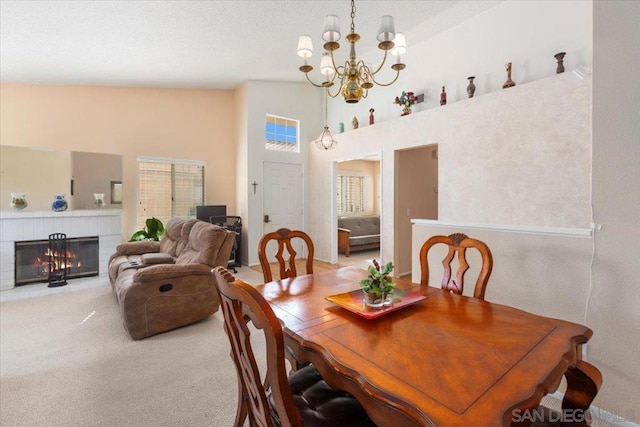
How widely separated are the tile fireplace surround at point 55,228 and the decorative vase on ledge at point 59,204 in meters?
0.10

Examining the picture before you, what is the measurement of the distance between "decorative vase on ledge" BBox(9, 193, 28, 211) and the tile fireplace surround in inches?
5.1

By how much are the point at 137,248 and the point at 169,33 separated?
2.99 m

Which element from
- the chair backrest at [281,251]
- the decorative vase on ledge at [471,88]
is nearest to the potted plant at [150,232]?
the chair backrest at [281,251]

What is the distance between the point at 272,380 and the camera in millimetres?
908

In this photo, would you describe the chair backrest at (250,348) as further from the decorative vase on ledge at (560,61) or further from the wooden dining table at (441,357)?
the decorative vase on ledge at (560,61)

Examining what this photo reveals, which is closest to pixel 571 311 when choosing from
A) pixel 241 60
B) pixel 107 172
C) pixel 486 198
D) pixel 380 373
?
pixel 380 373

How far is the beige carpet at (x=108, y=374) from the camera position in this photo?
6.03 feet

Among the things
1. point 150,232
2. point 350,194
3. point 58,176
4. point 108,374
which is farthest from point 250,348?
point 350,194

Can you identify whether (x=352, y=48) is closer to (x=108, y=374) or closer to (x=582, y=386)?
(x=582, y=386)

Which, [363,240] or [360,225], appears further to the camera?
[360,225]

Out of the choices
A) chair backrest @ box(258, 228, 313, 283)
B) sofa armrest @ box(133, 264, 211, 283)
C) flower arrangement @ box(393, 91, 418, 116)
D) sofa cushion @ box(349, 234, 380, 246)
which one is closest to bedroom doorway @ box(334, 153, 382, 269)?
sofa cushion @ box(349, 234, 380, 246)

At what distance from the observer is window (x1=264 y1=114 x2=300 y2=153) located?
6348 mm

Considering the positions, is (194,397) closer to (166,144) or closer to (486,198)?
(486,198)

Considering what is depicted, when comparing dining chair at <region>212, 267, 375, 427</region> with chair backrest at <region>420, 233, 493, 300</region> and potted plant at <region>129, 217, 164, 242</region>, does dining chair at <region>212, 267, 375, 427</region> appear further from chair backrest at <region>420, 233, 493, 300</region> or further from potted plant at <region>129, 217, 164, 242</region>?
potted plant at <region>129, 217, 164, 242</region>
